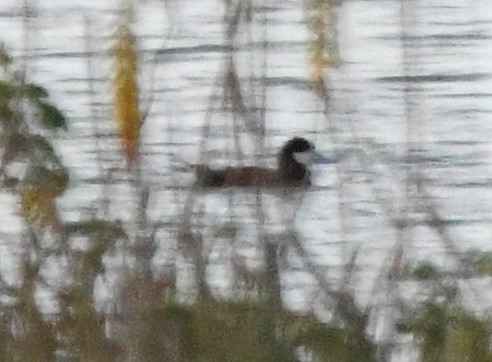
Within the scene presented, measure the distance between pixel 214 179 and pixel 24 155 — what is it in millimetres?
241

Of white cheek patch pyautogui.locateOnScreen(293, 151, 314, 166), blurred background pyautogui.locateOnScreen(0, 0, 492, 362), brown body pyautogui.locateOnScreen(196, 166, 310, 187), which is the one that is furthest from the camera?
white cheek patch pyautogui.locateOnScreen(293, 151, 314, 166)

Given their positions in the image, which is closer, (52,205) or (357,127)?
(52,205)

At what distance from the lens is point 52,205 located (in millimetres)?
1377

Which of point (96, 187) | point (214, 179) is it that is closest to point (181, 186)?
point (214, 179)

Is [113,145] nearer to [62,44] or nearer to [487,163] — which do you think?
Answer: [62,44]

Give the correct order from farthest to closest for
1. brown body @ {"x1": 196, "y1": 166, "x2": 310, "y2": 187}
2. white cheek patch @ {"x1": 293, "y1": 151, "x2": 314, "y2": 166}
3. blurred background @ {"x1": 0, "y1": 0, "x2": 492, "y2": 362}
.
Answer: white cheek patch @ {"x1": 293, "y1": 151, "x2": 314, "y2": 166} < brown body @ {"x1": 196, "y1": 166, "x2": 310, "y2": 187} < blurred background @ {"x1": 0, "y1": 0, "x2": 492, "y2": 362}

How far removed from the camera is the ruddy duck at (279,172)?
1.49 m

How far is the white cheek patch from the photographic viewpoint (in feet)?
5.30

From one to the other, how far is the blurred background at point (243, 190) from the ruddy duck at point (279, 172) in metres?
0.02

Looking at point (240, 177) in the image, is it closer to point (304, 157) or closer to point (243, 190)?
point (243, 190)

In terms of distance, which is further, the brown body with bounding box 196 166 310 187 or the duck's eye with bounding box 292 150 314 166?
the duck's eye with bounding box 292 150 314 166

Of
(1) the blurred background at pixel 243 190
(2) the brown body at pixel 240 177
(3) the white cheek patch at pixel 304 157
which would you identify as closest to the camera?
(1) the blurred background at pixel 243 190

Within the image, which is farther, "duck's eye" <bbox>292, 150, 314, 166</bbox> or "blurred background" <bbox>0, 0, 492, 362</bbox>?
"duck's eye" <bbox>292, 150, 314, 166</bbox>

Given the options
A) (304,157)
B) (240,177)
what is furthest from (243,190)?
(304,157)
